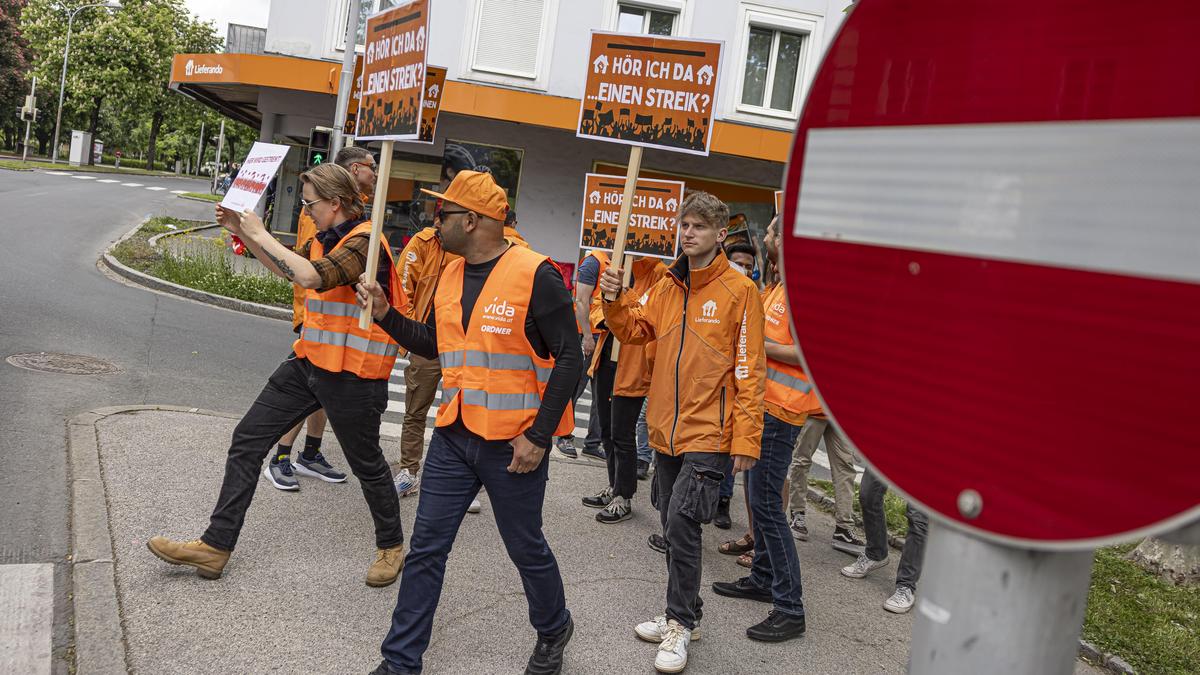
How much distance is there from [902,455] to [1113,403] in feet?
0.85

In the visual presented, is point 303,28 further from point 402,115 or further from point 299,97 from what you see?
point 402,115

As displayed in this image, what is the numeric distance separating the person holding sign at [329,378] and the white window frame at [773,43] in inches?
712

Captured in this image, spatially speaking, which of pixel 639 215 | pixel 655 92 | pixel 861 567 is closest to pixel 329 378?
pixel 655 92

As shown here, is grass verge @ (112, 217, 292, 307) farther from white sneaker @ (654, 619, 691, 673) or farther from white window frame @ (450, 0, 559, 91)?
white sneaker @ (654, 619, 691, 673)

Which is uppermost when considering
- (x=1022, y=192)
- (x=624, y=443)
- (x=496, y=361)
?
(x=1022, y=192)

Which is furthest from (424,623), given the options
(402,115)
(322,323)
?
(402,115)

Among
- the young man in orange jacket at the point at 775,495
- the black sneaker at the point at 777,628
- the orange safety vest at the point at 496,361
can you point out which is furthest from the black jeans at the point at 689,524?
the orange safety vest at the point at 496,361

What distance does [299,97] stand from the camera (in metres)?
23.0

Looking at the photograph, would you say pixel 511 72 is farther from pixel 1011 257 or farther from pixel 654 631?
pixel 1011 257

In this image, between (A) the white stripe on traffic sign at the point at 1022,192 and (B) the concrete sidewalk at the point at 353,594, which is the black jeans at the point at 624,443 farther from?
(A) the white stripe on traffic sign at the point at 1022,192

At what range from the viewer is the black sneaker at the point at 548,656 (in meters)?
4.25

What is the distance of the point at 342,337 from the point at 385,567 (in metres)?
1.25

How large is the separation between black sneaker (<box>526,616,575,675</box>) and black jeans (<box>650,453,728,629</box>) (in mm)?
666

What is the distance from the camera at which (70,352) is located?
32.2 ft
